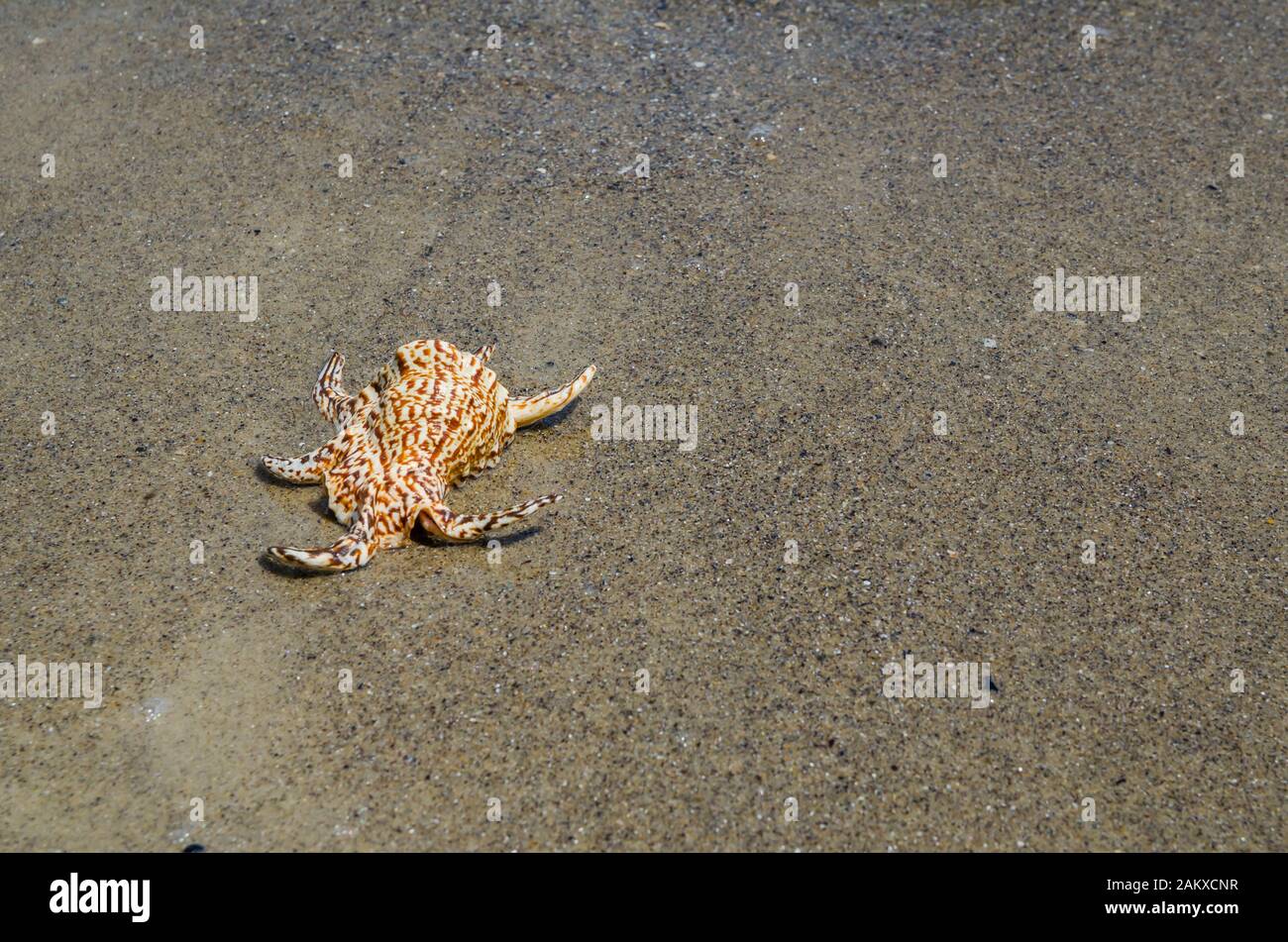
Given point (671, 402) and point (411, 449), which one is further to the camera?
point (671, 402)

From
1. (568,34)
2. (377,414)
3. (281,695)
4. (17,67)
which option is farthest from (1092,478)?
(17,67)

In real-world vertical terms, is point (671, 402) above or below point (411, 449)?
above

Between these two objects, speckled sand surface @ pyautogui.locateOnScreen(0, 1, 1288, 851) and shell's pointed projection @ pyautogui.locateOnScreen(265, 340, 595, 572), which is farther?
shell's pointed projection @ pyautogui.locateOnScreen(265, 340, 595, 572)

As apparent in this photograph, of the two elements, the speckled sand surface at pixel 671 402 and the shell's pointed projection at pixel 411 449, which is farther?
the shell's pointed projection at pixel 411 449
